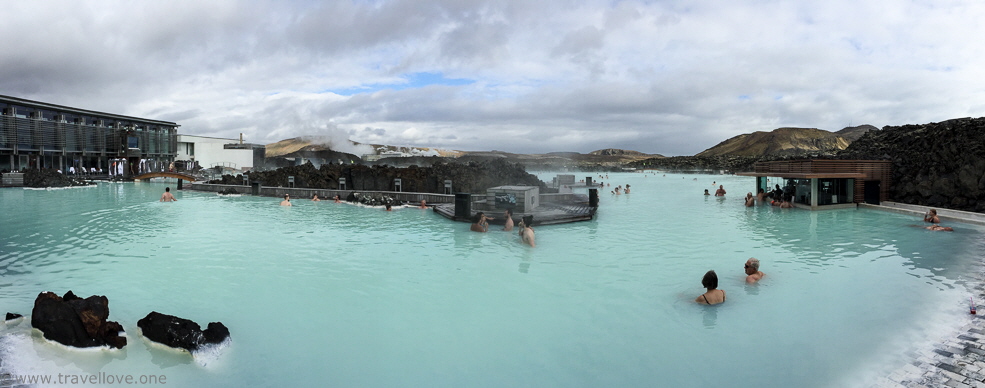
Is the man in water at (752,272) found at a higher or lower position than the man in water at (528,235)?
lower

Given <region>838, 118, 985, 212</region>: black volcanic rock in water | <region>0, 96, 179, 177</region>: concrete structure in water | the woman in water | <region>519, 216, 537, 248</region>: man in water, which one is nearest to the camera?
the woman in water

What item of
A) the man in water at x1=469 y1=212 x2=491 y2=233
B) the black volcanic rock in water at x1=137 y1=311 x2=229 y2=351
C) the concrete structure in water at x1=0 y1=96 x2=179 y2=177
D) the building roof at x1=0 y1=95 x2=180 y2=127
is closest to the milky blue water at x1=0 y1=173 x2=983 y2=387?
the black volcanic rock in water at x1=137 y1=311 x2=229 y2=351

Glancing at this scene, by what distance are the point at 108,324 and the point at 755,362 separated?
8334 mm

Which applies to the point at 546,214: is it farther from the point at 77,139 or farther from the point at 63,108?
the point at 77,139

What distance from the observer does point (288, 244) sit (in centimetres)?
1383

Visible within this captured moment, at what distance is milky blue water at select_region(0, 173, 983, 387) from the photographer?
5883 millimetres

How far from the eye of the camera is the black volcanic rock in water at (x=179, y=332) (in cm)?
616

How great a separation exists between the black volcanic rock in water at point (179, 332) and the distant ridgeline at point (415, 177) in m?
21.0

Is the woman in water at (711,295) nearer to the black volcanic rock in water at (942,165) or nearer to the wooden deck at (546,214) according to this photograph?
the wooden deck at (546,214)

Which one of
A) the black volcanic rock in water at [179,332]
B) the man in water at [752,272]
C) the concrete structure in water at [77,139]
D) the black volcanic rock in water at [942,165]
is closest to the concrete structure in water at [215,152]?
the concrete structure in water at [77,139]

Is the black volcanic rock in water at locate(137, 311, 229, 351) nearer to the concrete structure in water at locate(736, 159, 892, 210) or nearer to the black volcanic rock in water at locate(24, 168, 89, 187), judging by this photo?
the concrete structure in water at locate(736, 159, 892, 210)

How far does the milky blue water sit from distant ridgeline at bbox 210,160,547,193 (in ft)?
36.0

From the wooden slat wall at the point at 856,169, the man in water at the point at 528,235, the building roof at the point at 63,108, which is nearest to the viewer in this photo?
the man in water at the point at 528,235

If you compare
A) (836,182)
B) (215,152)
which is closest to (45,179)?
(215,152)
